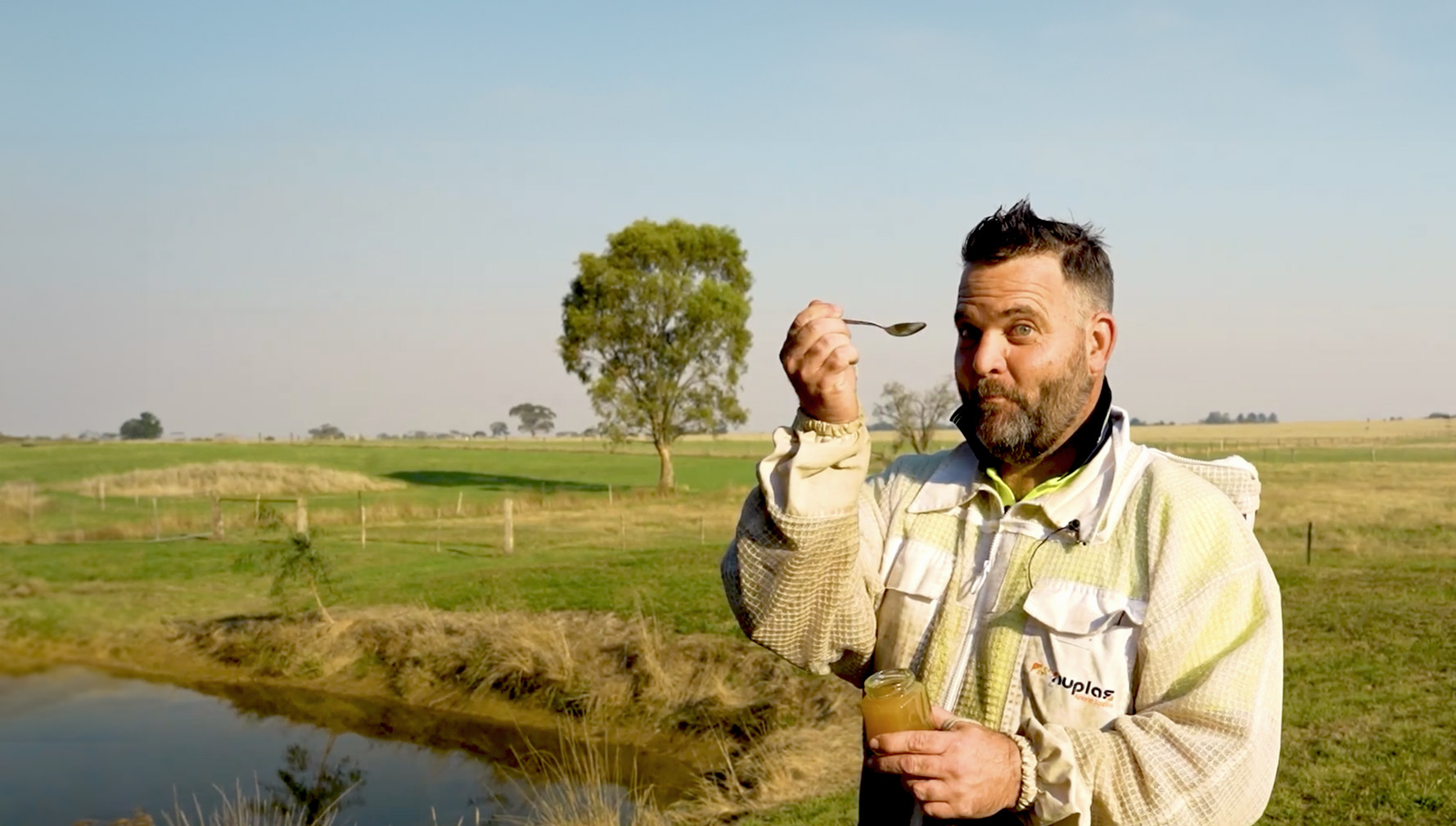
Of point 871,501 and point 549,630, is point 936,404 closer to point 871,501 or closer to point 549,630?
point 549,630

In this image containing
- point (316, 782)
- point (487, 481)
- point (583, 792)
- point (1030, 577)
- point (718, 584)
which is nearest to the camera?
point (1030, 577)

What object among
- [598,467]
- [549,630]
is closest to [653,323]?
[598,467]

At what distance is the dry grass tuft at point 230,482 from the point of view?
137 ft

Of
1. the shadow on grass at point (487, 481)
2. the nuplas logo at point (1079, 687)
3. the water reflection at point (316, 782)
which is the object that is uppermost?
the nuplas logo at point (1079, 687)

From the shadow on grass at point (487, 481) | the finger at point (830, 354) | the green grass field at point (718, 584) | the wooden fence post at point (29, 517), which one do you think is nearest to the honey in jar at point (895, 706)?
the finger at point (830, 354)

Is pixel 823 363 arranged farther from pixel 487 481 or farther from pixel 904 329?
pixel 487 481

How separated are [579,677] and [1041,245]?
1247 centimetres

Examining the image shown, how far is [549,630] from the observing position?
1466cm

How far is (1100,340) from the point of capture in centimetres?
223

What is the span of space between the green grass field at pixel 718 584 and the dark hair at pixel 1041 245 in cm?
598

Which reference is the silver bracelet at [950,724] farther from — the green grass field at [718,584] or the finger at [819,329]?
the green grass field at [718,584]

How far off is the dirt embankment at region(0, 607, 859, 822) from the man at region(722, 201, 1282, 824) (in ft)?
24.1

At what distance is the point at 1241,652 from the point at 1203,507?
0.26 meters

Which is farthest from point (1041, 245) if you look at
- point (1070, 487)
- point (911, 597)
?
point (911, 597)
